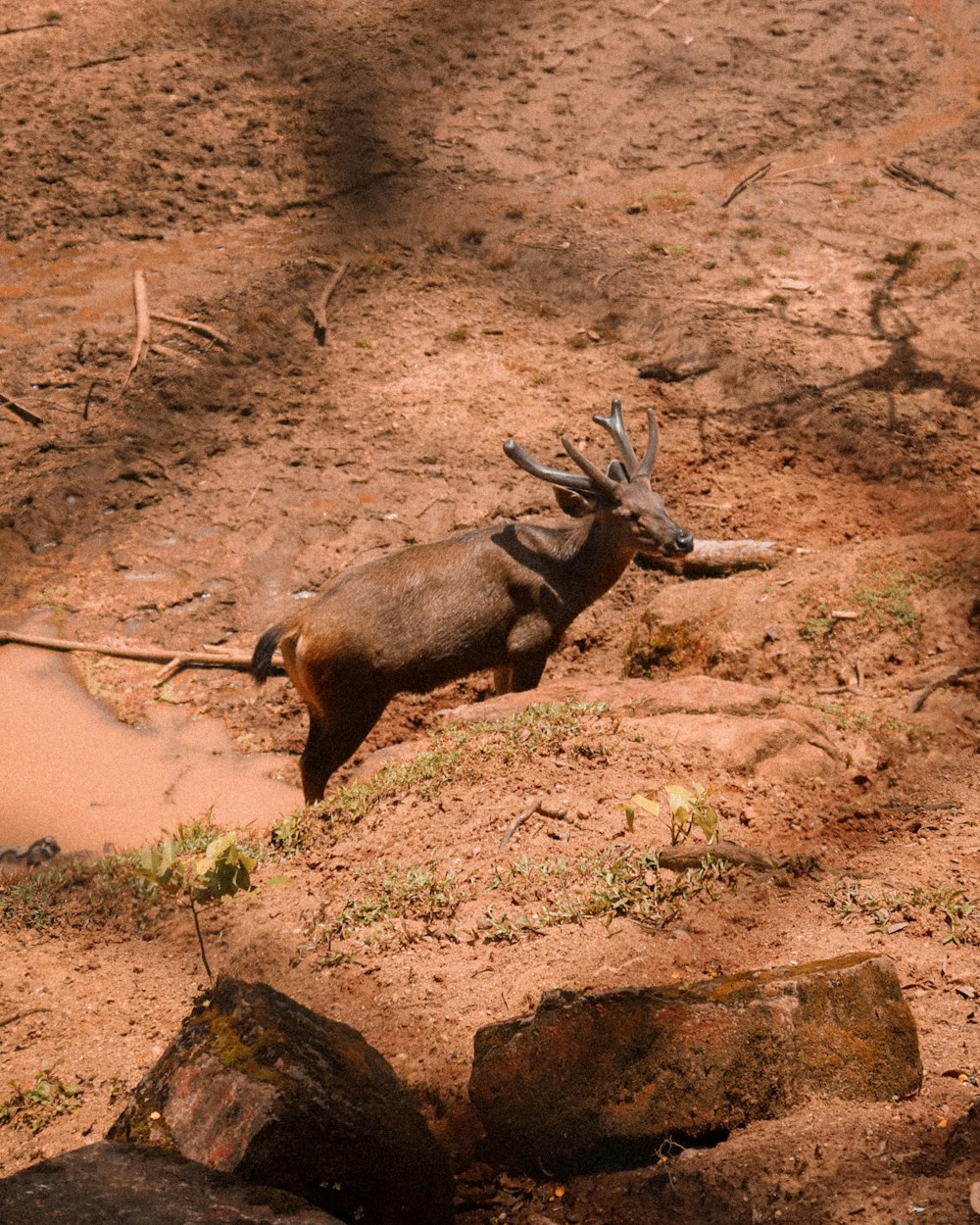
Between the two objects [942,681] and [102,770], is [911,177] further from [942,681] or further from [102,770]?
[102,770]

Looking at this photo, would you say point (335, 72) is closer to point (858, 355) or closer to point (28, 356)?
point (28, 356)

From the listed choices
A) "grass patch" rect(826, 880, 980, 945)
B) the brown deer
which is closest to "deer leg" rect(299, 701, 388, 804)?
the brown deer

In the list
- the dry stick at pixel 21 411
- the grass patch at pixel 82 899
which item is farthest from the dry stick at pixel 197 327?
the grass patch at pixel 82 899

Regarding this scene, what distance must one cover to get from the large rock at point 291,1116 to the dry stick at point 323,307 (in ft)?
27.7

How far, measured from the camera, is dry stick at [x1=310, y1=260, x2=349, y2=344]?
10.7 m

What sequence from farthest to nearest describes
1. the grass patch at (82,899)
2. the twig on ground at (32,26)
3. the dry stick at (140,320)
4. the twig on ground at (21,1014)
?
the twig on ground at (32,26) < the dry stick at (140,320) < the grass patch at (82,899) < the twig on ground at (21,1014)

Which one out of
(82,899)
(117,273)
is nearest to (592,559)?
(82,899)

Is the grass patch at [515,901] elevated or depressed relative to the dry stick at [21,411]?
elevated

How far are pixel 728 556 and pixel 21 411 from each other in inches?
234

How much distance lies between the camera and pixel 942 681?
21.0 feet

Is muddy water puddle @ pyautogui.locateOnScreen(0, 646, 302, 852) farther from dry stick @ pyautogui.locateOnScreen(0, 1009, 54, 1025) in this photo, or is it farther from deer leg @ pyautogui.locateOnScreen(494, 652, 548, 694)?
dry stick @ pyautogui.locateOnScreen(0, 1009, 54, 1025)

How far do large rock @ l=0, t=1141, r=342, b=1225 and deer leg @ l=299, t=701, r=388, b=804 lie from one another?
4.06 meters

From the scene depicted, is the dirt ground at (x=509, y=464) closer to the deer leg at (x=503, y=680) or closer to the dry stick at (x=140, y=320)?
the dry stick at (x=140, y=320)

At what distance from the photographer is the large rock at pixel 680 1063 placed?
290 centimetres
